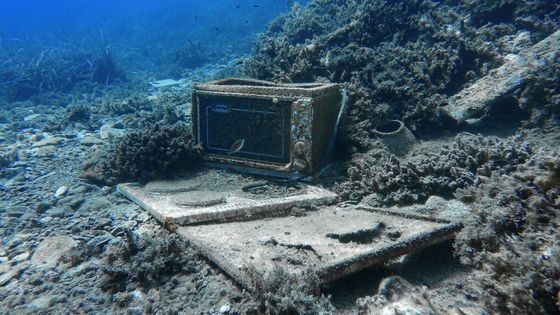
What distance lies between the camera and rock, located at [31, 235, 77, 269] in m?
3.57

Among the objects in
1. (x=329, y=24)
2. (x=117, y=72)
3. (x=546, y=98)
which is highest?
(x=329, y=24)

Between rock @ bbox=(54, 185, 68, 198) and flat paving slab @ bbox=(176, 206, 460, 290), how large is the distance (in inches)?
102

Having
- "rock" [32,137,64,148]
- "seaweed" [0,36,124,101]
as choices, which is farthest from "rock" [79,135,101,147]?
"seaweed" [0,36,124,101]

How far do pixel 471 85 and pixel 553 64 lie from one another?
1383mm

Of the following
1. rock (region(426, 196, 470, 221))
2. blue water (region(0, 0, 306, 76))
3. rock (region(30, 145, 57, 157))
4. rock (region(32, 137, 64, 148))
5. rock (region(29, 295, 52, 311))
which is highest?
blue water (region(0, 0, 306, 76))

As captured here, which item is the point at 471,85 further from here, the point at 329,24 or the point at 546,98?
the point at 329,24

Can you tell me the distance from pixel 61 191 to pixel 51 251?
5.80ft

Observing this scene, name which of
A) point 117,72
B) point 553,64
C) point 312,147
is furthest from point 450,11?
point 117,72

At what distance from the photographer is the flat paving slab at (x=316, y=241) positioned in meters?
2.87

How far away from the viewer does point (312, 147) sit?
4855mm

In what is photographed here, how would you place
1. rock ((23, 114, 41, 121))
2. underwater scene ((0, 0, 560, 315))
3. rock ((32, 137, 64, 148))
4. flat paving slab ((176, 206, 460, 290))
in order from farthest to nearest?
1. rock ((23, 114, 41, 121))
2. rock ((32, 137, 64, 148))
3. flat paving slab ((176, 206, 460, 290))
4. underwater scene ((0, 0, 560, 315))

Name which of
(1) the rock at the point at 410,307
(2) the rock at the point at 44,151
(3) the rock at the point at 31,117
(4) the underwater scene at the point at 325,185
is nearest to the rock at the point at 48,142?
(4) the underwater scene at the point at 325,185

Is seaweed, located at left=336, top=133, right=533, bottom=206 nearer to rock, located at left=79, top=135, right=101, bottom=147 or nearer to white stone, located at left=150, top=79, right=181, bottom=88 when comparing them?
rock, located at left=79, top=135, right=101, bottom=147

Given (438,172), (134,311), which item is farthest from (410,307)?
(438,172)
